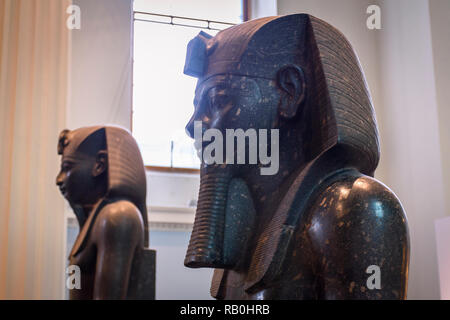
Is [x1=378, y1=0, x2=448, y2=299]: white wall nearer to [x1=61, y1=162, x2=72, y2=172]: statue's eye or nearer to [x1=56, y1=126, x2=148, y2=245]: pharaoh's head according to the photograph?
[x1=56, y1=126, x2=148, y2=245]: pharaoh's head

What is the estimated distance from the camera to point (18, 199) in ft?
15.2

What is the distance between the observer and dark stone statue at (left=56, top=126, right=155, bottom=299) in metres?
3.03

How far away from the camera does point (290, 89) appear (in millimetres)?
1854

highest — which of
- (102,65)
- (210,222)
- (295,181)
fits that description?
(102,65)

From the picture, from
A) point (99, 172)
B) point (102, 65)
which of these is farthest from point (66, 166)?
point (102, 65)

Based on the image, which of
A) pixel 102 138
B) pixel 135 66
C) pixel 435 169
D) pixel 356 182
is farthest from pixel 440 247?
pixel 135 66

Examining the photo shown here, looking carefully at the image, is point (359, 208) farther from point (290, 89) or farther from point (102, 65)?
point (102, 65)

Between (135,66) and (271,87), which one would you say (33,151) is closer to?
(135,66)

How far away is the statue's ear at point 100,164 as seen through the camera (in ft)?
10.8

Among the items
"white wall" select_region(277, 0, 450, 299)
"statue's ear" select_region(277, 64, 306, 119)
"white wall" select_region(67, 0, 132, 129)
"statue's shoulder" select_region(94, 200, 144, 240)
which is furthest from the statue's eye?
"white wall" select_region(277, 0, 450, 299)

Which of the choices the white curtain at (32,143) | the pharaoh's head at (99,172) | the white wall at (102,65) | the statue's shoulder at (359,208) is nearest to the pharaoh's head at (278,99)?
the statue's shoulder at (359,208)

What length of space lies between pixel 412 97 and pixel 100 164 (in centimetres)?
358

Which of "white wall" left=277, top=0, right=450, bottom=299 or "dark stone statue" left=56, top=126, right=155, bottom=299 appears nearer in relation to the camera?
"dark stone statue" left=56, top=126, right=155, bottom=299

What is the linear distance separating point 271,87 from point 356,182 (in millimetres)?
399
